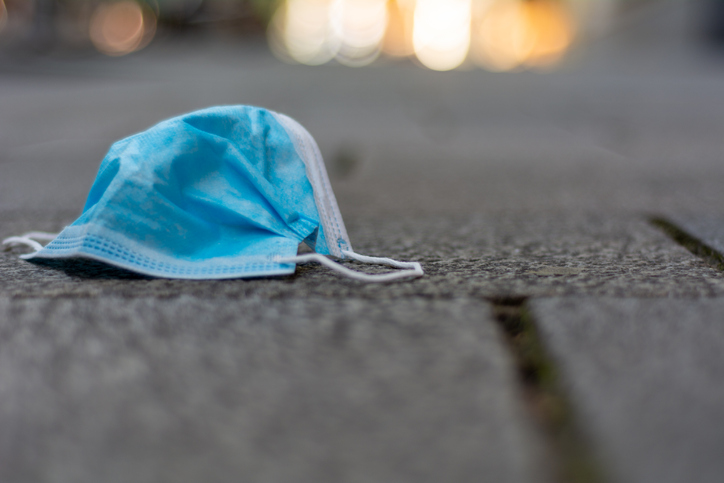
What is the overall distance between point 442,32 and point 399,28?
56 cm

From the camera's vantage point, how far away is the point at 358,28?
6.29m

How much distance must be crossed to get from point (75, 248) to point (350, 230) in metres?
0.61

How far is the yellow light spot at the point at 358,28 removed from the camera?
5.84m

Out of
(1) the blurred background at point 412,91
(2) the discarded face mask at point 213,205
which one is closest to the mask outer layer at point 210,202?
(2) the discarded face mask at point 213,205

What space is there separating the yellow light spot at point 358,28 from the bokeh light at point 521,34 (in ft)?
3.85

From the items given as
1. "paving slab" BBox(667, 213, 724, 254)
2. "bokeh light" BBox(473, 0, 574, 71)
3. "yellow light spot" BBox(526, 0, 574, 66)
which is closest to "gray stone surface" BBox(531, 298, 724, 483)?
"paving slab" BBox(667, 213, 724, 254)

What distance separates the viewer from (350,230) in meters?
1.30

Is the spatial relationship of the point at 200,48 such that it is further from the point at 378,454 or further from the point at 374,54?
the point at 378,454

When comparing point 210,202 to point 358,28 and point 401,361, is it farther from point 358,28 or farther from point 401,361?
point 358,28

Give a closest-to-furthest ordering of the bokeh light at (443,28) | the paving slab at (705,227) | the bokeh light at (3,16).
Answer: the paving slab at (705,227) < the bokeh light at (3,16) < the bokeh light at (443,28)

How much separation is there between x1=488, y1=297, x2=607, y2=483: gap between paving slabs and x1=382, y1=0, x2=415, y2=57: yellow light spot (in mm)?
5900

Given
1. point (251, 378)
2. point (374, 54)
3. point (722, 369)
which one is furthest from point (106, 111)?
point (722, 369)

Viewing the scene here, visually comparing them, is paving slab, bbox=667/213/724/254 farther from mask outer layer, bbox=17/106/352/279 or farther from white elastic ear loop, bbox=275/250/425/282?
mask outer layer, bbox=17/106/352/279

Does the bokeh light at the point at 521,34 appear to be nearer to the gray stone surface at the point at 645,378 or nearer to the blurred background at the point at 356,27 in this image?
the blurred background at the point at 356,27
